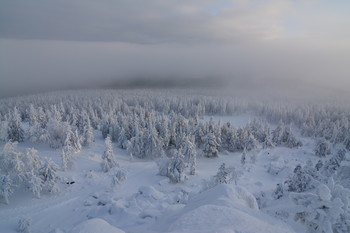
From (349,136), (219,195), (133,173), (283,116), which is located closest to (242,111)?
(283,116)

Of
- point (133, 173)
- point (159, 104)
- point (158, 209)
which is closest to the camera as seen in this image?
point (158, 209)

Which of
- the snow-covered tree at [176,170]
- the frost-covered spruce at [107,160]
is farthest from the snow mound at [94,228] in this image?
the frost-covered spruce at [107,160]

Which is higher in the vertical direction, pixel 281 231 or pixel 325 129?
pixel 281 231

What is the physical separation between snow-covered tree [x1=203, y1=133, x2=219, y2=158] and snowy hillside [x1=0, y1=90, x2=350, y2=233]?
0.29 meters

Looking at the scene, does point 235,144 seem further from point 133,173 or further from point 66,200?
point 66,200

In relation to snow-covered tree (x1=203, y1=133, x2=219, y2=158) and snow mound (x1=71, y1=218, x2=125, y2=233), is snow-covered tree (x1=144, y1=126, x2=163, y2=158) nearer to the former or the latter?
snow-covered tree (x1=203, y1=133, x2=219, y2=158)

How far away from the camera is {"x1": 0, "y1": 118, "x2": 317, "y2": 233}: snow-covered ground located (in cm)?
1451

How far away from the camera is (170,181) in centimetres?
4578

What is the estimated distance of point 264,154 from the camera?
6888 centimetres

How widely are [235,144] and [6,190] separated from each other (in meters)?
57.8

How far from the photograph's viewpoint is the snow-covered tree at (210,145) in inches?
2608

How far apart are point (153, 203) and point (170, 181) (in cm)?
1559

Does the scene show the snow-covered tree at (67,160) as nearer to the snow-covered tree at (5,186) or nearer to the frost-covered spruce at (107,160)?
the frost-covered spruce at (107,160)

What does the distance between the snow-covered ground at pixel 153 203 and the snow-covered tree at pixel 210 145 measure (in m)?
1.89
